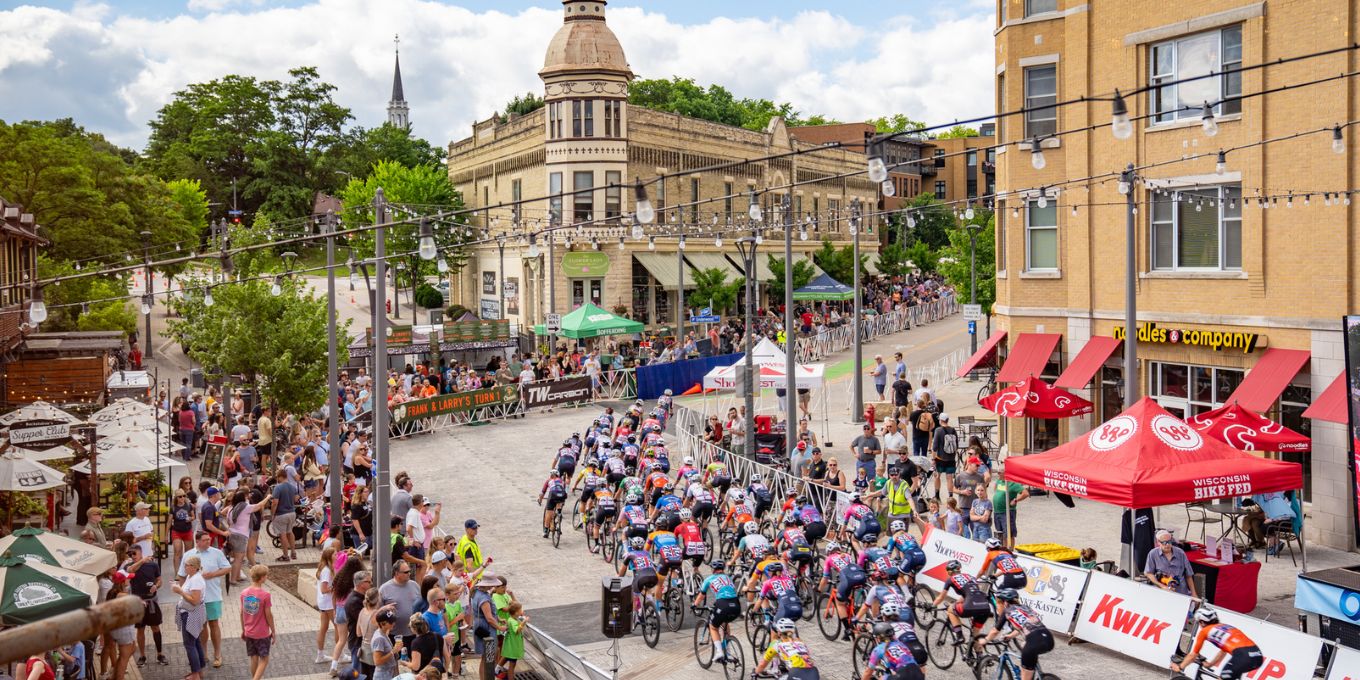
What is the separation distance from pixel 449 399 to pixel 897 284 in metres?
44.1

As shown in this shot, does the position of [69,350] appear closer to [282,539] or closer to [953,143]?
[282,539]

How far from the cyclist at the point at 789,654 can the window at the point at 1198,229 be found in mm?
14905

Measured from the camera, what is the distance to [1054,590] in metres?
16.6

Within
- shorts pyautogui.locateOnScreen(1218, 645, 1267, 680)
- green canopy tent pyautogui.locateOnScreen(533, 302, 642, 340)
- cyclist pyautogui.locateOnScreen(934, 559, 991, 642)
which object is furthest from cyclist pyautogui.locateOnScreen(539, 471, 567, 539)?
green canopy tent pyautogui.locateOnScreen(533, 302, 642, 340)

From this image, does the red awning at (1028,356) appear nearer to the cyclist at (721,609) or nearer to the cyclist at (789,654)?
the cyclist at (721,609)

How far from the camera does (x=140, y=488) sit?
23891 mm

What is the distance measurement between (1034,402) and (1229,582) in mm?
9096

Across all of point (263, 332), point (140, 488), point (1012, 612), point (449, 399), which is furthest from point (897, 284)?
point (1012, 612)

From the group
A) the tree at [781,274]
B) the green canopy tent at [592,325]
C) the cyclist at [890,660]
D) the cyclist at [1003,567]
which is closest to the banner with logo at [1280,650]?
the cyclist at [1003,567]

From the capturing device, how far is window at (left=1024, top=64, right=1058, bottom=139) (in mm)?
28156

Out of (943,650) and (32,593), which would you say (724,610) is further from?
(32,593)

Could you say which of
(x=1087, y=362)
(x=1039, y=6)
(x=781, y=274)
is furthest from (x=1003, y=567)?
(x=781, y=274)

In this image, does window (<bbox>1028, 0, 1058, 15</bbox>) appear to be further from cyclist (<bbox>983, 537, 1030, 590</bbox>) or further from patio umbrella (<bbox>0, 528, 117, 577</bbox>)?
patio umbrella (<bbox>0, 528, 117, 577</bbox>)

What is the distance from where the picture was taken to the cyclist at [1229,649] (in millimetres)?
12562
